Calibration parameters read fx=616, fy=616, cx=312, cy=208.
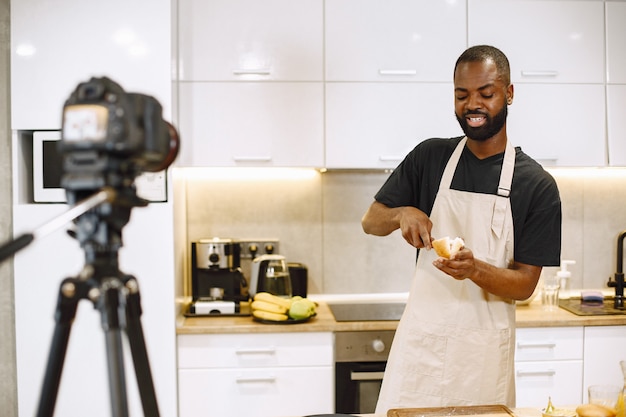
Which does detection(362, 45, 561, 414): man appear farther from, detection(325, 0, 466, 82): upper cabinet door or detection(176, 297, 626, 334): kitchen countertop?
detection(325, 0, 466, 82): upper cabinet door

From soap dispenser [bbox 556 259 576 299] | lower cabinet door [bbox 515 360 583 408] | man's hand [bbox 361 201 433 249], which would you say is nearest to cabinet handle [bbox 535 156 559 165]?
soap dispenser [bbox 556 259 576 299]

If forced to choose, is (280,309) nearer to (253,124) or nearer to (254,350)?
(254,350)

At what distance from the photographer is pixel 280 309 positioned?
248 centimetres

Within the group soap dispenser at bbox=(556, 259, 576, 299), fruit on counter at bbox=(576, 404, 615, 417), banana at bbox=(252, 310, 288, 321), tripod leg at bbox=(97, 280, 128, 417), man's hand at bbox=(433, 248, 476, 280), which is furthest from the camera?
soap dispenser at bbox=(556, 259, 576, 299)

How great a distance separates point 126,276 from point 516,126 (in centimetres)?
233

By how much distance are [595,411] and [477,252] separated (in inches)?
27.2

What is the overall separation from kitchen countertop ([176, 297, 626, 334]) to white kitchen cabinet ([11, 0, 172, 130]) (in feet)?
2.89

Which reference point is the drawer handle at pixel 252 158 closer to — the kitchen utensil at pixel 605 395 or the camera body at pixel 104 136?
the kitchen utensil at pixel 605 395

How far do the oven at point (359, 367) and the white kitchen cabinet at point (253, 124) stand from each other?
0.76m

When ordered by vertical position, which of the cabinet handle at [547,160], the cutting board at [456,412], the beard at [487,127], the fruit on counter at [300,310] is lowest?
the cutting board at [456,412]

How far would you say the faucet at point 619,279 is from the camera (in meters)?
2.81

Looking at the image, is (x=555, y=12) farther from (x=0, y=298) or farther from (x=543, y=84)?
(x=0, y=298)

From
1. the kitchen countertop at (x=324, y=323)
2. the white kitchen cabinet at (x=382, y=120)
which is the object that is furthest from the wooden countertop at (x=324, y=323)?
the white kitchen cabinet at (x=382, y=120)

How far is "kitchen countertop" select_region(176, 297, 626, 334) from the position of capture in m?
2.42
